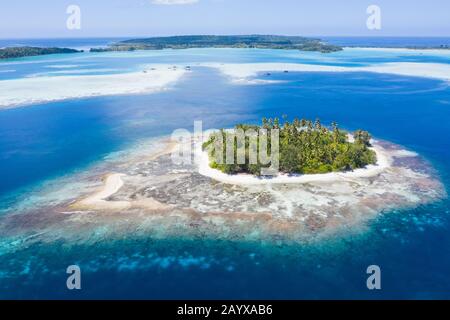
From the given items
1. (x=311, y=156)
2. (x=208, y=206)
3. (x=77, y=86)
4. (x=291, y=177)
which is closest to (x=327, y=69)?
(x=77, y=86)

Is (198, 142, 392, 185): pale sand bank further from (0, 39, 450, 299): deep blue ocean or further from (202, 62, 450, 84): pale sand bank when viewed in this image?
(202, 62, 450, 84): pale sand bank

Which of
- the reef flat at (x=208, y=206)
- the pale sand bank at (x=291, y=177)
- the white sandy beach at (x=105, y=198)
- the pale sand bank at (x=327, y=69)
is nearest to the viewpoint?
the reef flat at (x=208, y=206)

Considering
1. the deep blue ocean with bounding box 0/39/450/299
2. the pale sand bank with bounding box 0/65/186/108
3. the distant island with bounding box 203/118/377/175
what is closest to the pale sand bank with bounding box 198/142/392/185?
the distant island with bounding box 203/118/377/175

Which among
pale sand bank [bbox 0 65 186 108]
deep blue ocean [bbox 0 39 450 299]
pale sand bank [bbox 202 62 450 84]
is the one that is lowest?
deep blue ocean [bbox 0 39 450 299]

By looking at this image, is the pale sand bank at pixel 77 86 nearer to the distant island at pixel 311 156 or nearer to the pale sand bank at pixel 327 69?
the pale sand bank at pixel 327 69

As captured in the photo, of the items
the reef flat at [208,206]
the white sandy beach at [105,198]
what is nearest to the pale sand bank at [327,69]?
the reef flat at [208,206]

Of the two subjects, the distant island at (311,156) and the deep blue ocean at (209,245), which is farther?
the distant island at (311,156)

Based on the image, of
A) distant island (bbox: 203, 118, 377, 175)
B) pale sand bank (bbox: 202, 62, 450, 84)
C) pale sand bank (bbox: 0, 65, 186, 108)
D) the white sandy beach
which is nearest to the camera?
the white sandy beach
